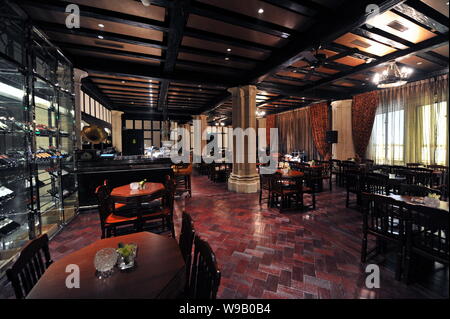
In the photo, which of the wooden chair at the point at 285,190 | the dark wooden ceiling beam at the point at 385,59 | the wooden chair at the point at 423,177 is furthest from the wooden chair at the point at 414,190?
the dark wooden ceiling beam at the point at 385,59

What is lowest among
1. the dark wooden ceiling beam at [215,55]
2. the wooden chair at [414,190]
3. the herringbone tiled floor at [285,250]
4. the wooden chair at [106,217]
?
the herringbone tiled floor at [285,250]

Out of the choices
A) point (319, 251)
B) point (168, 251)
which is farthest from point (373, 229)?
point (168, 251)

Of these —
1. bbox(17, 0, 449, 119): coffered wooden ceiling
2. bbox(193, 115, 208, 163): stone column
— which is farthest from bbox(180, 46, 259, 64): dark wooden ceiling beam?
bbox(193, 115, 208, 163): stone column

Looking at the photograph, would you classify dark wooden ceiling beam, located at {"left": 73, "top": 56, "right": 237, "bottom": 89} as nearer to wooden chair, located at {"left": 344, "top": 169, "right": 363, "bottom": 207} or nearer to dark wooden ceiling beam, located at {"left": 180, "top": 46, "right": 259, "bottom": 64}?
dark wooden ceiling beam, located at {"left": 180, "top": 46, "right": 259, "bottom": 64}

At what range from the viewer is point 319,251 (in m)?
2.56

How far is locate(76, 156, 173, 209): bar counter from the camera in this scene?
169 inches

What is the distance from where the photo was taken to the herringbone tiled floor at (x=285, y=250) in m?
1.83

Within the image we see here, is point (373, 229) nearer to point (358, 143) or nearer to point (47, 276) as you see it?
point (47, 276)

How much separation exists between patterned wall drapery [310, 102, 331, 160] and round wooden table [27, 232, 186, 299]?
8.64 metres

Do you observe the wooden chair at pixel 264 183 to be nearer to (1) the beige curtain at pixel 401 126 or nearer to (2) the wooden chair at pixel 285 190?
(2) the wooden chair at pixel 285 190

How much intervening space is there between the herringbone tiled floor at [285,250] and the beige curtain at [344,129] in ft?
11.9

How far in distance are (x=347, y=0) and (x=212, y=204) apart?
4.34m

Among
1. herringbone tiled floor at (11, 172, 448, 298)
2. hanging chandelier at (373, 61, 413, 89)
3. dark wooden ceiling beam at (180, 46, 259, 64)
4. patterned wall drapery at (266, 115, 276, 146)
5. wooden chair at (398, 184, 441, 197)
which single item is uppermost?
dark wooden ceiling beam at (180, 46, 259, 64)

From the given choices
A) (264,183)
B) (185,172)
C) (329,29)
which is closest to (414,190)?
(264,183)
